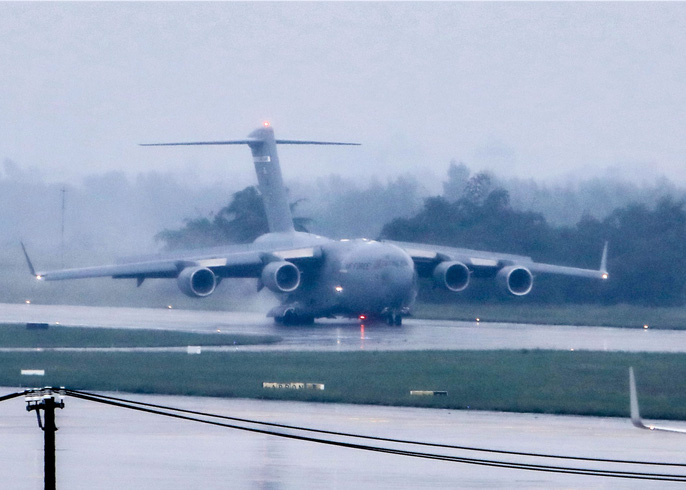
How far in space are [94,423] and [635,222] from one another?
4513cm

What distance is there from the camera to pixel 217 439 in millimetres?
14289

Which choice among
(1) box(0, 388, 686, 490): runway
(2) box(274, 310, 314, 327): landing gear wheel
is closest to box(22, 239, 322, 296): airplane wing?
(2) box(274, 310, 314, 327): landing gear wheel

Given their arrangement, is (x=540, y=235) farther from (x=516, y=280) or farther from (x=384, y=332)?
(x=384, y=332)

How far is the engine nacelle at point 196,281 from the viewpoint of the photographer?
41.6 metres

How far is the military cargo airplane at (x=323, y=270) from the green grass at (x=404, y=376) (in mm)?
12614

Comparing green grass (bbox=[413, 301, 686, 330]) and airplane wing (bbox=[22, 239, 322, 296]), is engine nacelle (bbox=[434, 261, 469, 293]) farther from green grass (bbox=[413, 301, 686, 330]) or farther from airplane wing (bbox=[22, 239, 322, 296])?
airplane wing (bbox=[22, 239, 322, 296])

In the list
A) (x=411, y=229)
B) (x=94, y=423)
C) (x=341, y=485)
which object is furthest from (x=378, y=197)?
(x=341, y=485)

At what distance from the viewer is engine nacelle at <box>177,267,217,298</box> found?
41.6 meters

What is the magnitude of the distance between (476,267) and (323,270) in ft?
21.5

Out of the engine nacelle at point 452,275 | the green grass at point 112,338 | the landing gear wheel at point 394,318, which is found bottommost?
the green grass at point 112,338

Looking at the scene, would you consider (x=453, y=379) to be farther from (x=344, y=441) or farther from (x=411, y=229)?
(x=411, y=229)

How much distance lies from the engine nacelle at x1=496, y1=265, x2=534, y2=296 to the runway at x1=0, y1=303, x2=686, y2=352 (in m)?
1.62

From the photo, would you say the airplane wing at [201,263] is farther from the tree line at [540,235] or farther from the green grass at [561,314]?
the tree line at [540,235]

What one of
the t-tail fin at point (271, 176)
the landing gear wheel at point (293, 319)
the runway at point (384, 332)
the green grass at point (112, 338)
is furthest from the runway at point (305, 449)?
the t-tail fin at point (271, 176)
